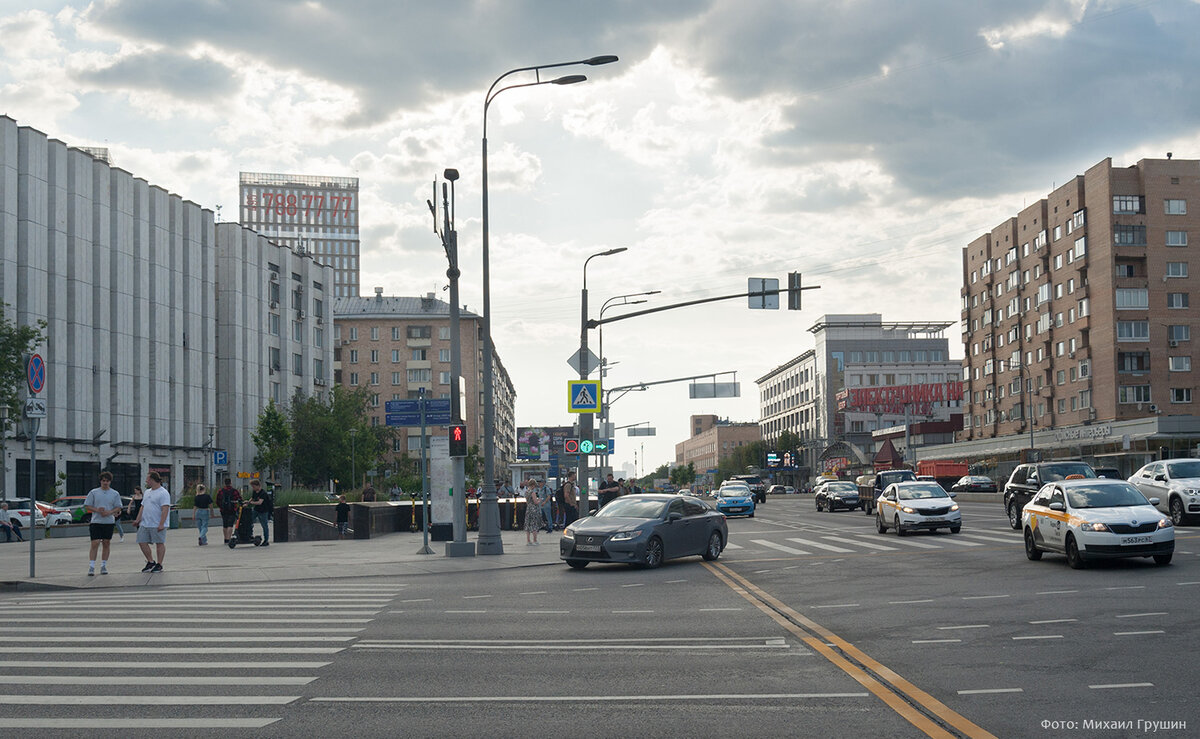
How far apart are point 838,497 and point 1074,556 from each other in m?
37.6

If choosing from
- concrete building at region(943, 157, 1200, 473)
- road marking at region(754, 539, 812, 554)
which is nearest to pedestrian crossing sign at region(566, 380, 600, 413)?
road marking at region(754, 539, 812, 554)

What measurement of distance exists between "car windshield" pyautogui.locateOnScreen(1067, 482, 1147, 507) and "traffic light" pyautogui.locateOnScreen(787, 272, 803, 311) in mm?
10724

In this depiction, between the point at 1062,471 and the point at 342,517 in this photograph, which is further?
the point at 342,517

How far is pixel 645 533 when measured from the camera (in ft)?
68.2

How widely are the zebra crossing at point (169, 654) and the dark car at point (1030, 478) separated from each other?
1928 centimetres

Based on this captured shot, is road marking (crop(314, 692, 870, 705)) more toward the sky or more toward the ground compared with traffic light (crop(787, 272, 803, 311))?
more toward the ground

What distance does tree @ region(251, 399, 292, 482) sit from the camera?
75.1m

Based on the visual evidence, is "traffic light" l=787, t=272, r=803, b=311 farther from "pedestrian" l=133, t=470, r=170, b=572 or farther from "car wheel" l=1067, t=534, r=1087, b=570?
"pedestrian" l=133, t=470, r=170, b=572

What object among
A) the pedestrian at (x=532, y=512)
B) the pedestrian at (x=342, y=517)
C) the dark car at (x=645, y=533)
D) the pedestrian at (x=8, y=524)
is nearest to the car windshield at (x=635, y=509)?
the dark car at (x=645, y=533)

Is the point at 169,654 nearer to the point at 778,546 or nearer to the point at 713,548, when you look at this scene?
the point at 713,548

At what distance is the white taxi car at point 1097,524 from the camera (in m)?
17.3

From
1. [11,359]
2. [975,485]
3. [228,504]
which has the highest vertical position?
[11,359]

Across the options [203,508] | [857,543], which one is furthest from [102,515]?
[857,543]

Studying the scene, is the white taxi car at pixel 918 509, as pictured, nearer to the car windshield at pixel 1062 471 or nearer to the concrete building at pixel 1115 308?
the car windshield at pixel 1062 471
